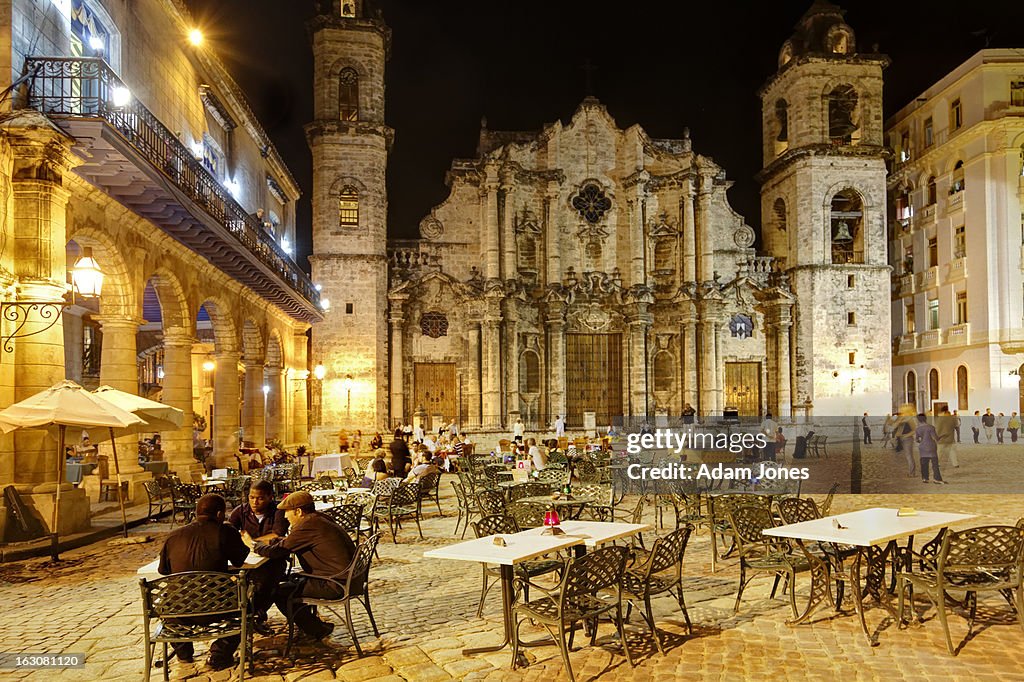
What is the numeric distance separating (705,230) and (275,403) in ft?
61.4

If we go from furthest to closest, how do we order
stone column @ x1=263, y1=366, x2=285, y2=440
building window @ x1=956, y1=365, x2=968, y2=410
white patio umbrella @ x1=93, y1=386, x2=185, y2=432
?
building window @ x1=956, y1=365, x2=968, y2=410 → stone column @ x1=263, y1=366, x2=285, y2=440 → white patio umbrella @ x1=93, y1=386, x2=185, y2=432

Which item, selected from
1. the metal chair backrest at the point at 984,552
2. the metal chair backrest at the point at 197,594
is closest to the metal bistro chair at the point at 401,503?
the metal chair backrest at the point at 197,594

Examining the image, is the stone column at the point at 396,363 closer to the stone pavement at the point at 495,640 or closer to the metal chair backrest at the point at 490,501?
the metal chair backrest at the point at 490,501

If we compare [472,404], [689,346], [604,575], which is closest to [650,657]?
[604,575]

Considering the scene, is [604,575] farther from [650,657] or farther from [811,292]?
[811,292]

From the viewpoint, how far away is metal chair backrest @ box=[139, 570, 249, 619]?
5258 millimetres

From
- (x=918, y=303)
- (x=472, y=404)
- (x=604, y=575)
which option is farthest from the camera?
(x=918, y=303)

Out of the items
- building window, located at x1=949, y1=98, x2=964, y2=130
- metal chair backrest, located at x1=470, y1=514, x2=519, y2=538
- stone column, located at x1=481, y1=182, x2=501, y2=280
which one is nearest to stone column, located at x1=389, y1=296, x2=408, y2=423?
stone column, located at x1=481, y1=182, x2=501, y2=280

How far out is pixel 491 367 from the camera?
102ft

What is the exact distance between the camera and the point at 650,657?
5.96 meters

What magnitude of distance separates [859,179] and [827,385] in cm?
892

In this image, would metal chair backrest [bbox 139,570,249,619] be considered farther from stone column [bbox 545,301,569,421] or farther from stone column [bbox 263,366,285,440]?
stone column [bbox 545,301,569,421]

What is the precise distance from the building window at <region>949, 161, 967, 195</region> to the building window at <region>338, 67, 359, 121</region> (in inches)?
1073

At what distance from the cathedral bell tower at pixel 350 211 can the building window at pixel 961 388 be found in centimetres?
2569
